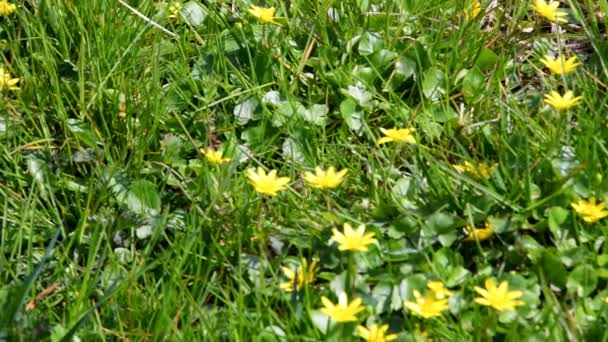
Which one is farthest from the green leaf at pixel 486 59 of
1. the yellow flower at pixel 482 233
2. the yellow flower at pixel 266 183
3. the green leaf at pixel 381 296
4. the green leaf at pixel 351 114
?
the green leaf at pixel 381 296

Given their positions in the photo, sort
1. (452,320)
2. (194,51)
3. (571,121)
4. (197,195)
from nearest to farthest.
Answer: (452,320)
(197,195)
(571,121)
(194,51)

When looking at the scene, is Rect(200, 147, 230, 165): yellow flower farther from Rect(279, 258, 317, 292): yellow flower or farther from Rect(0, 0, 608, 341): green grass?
Rect(279, 258, 317, 292): yellow flower

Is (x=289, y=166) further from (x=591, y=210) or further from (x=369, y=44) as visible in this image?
(x=591, y=210)

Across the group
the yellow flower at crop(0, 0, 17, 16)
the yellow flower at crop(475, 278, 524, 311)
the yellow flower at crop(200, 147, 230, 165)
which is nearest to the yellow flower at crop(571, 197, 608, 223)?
the yellow flower at crop(475, 278, 524, 311)

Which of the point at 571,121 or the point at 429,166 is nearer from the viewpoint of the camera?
the point at 429,166

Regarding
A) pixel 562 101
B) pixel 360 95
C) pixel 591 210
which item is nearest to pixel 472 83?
pixel 360 95

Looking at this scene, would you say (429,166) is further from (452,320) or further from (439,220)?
(452,320)

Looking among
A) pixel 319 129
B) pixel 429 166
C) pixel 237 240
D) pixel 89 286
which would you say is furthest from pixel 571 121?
pixel 89 286
